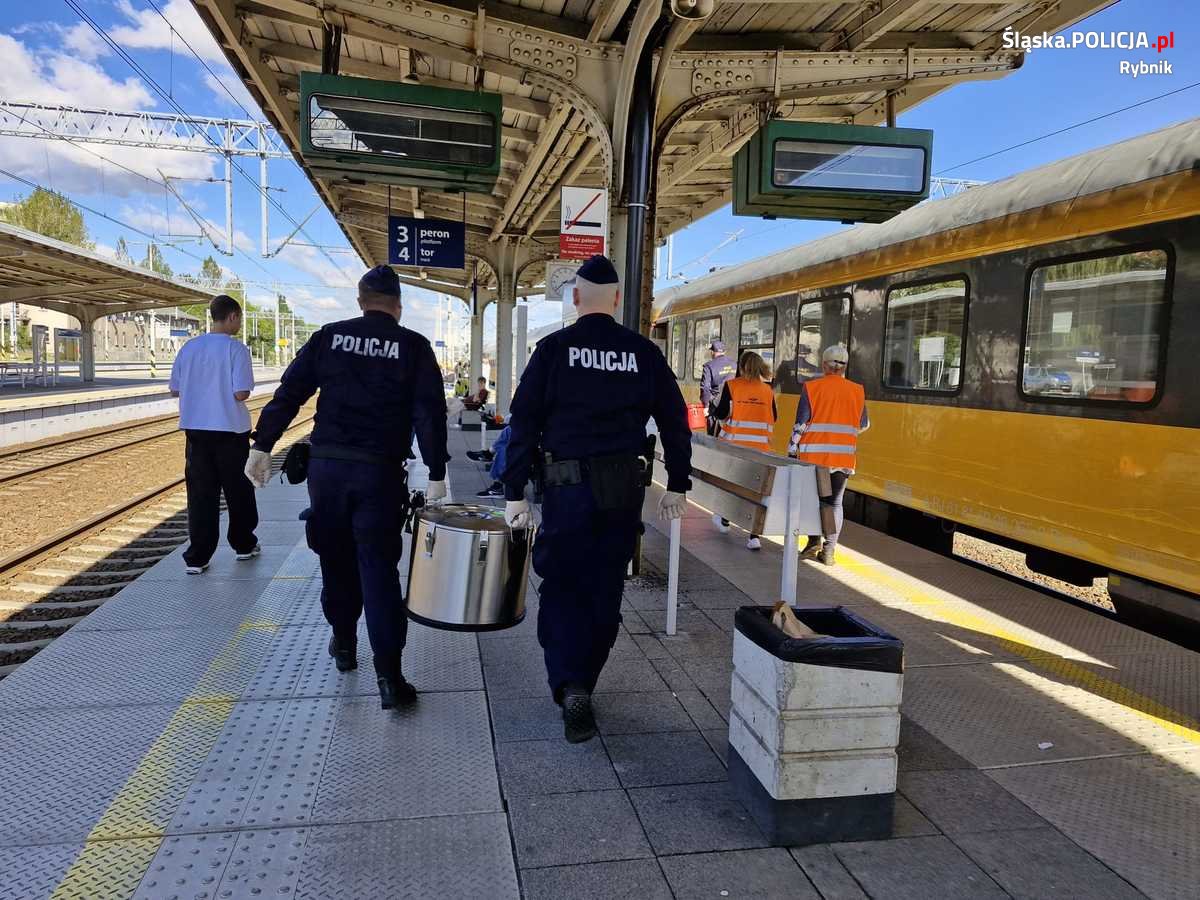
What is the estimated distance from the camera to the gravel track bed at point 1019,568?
23.4ft

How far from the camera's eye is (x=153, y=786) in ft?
9.86

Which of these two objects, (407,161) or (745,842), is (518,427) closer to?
(745,842)

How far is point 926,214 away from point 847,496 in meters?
3.16

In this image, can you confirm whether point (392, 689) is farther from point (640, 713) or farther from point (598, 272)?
point (598, 272)

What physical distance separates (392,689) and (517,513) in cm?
101

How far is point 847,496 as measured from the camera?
30.1 ft

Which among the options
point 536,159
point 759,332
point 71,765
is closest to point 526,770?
point 71,765

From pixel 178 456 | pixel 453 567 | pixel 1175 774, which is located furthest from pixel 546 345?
pixel 178 456

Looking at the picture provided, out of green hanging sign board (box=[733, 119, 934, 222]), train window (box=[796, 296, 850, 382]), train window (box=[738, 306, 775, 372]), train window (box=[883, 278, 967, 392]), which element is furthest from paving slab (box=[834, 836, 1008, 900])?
train window (box=[738, 306, 775, 372])

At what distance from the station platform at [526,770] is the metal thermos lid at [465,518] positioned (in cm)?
83

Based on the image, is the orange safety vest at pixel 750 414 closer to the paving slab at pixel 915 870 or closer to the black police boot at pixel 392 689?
the black police boot at pixel 392 689

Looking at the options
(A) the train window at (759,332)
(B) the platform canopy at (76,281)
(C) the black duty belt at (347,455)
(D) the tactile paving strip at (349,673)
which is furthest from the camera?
(B) the platform canopy at (76,281)

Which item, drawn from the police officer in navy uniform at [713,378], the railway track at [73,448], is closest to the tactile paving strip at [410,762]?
the police officer in navy uniform at [713,378]

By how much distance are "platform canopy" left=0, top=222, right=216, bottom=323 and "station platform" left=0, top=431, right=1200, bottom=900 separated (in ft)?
59.4
